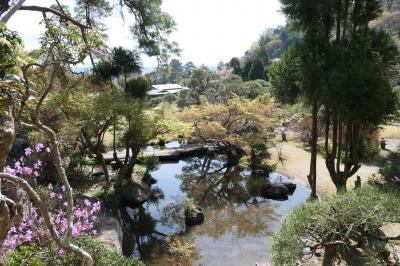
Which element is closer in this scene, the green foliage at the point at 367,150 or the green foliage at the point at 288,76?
the green foliage at the point at 288,76

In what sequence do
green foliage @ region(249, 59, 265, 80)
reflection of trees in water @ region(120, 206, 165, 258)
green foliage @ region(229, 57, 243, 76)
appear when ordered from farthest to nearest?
1. green foliage @ region(229, 57, 243, 76)
2. green foliage @ region(249, 59, 265, 80)
3. reflection of trees in water @ region(120, 206, 165, 258)

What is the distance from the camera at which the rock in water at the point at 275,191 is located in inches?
580

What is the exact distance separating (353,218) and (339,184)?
5219mm

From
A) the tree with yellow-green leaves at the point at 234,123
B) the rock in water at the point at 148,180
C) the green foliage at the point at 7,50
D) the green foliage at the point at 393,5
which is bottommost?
the rock in water at the point at 148,180

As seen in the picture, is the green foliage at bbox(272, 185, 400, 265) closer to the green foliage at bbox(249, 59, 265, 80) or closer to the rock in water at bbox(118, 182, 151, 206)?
the rock in water at bbox(118, 182, 151, 206)

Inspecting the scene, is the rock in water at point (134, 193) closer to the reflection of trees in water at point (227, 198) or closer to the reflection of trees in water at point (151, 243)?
the reflection of trees in water at point (151, 243)

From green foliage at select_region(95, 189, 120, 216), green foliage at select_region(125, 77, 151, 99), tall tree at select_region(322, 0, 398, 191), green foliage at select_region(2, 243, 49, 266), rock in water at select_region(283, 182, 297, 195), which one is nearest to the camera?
green foliage at select_region(2, 243, 49, 266)

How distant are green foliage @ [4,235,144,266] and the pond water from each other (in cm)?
339

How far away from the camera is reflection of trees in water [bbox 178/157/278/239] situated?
1238 centimetres

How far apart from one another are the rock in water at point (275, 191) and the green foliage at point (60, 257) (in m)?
8.69

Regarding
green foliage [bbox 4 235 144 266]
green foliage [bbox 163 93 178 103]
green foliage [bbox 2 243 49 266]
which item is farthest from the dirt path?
green foliage [bbox 163 93 178 103]

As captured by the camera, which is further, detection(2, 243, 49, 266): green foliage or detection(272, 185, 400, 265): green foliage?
detection(272, 185, 400, 265): green foliage

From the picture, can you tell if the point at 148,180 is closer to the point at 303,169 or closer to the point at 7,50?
the point at 303,169

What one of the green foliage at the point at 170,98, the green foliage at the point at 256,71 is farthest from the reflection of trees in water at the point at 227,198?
the green foliage at the point at 256,71
